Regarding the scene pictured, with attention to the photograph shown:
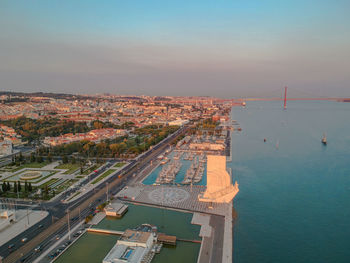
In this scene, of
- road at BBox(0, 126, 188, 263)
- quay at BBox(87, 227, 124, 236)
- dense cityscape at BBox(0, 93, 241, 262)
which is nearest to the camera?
road at BBox(0, 126, 188, 263)

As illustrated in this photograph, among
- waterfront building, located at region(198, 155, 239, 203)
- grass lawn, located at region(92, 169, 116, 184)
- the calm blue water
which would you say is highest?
waterfront building, located at region(198, 155, 239, 203)

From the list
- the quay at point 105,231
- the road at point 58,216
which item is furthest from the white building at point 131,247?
the road at point 58,216

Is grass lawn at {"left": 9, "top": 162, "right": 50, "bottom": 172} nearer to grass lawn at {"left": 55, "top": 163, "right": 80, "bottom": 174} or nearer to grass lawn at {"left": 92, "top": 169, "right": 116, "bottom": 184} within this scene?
grass lawn at {"left": 55, "top": 163, "right": 80, "bottom": 174}

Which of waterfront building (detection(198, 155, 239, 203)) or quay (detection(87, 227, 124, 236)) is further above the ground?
waterfront building (detection(198, 155, 239, 203))

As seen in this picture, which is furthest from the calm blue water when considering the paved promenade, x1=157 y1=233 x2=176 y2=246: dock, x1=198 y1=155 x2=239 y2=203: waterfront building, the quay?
the paved promenade

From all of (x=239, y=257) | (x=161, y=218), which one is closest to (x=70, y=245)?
(x=161, y=218)

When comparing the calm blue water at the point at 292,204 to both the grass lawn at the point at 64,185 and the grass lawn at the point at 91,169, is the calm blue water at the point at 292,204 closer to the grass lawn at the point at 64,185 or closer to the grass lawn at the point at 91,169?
the grass lawn at the point at 64,185

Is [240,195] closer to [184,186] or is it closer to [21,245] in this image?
[184,186]
